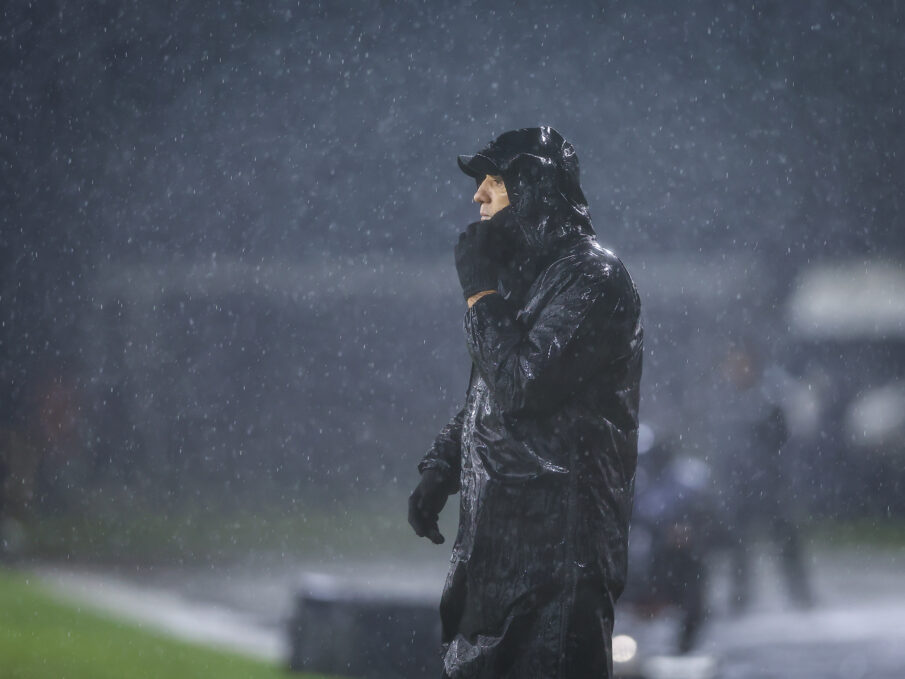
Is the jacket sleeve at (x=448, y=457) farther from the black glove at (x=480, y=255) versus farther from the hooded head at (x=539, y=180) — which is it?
the hooded head at (x=539, y=180)

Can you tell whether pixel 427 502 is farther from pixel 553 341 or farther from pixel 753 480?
pixel 753 480

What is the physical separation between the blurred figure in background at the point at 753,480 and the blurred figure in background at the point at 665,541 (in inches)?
68.3

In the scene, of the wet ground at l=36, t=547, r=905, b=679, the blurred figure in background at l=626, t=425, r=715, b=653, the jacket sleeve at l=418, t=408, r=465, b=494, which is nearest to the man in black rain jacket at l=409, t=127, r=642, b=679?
the jacket sleeve at l=418, t=408, r=465, b=494

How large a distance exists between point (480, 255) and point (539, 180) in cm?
20

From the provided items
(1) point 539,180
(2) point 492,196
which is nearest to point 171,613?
(2) point 492,196

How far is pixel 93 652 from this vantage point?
15.9 feet

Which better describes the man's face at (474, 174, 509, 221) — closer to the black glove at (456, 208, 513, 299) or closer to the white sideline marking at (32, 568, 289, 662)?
the black glove at (456, 208, 513, 299)

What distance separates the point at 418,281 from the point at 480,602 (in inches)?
434

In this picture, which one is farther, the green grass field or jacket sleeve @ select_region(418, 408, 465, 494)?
the green grass field

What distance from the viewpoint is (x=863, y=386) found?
42.3 ft

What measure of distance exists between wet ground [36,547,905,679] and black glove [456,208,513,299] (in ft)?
9.21

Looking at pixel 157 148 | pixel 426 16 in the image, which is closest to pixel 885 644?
pixel 426 16

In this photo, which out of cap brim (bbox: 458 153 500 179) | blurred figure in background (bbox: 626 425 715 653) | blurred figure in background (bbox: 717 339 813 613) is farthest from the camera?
blurred figure in background (bbox: 717 339 813 613)

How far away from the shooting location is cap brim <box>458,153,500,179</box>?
207cm
